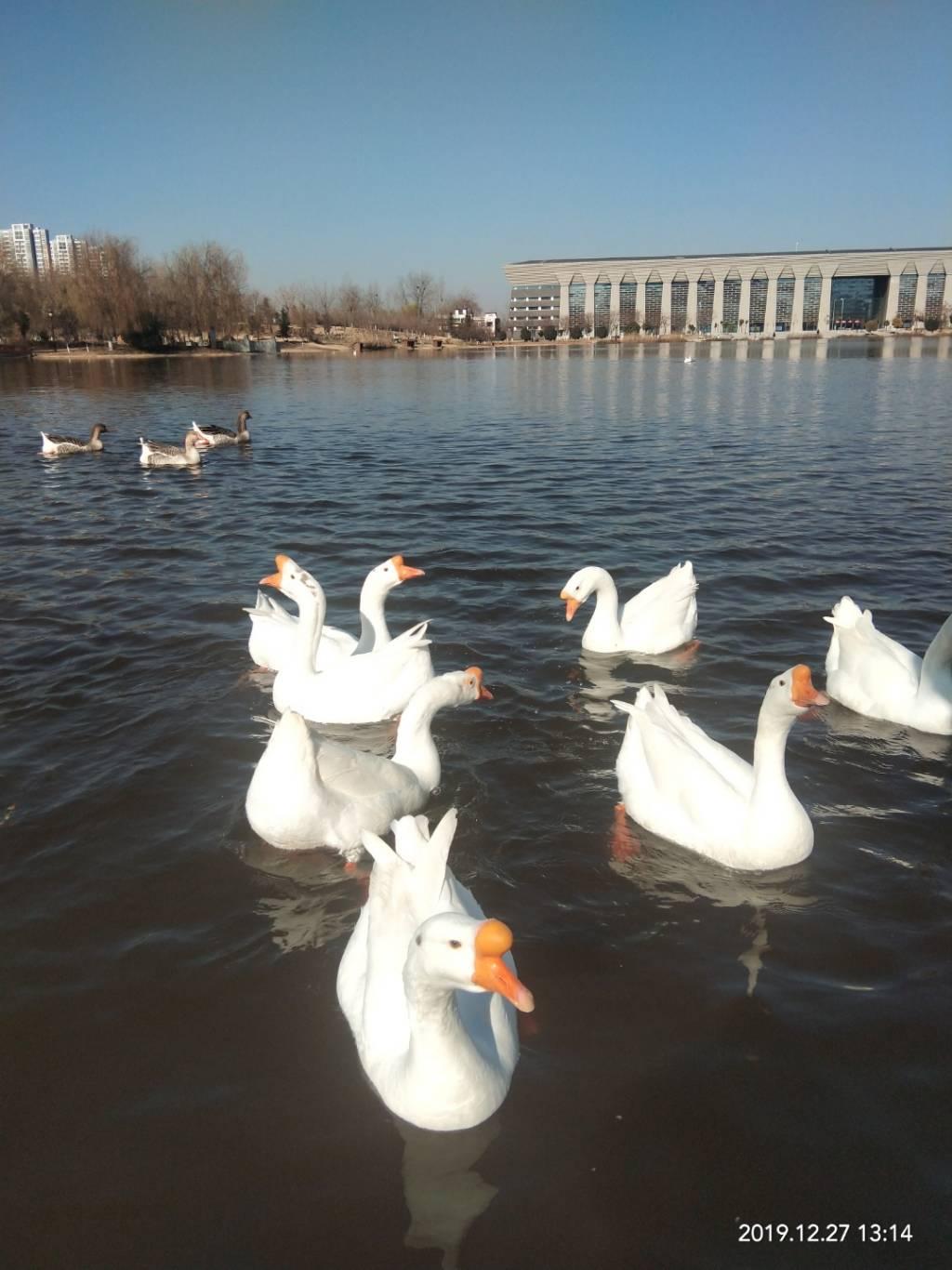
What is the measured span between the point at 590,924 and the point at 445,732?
2589 mm

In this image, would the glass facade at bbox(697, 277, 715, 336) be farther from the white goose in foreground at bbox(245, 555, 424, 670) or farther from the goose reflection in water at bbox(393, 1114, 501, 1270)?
the goose reflection in water at bbox(393, 1114, 501, 1270)

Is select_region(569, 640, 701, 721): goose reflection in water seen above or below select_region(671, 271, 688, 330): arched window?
below

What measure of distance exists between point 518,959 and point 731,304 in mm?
162919

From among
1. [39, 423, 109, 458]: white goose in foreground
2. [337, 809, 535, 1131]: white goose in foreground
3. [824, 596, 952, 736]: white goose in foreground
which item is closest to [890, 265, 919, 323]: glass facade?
[39, 423, 109, 458]: white goose in foreground

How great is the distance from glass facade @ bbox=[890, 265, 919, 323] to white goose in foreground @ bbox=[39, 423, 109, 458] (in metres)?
145

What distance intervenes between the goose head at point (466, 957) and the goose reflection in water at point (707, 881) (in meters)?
2.17

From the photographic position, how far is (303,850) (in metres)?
5.32

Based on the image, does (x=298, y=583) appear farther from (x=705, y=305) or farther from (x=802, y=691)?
(x=705, y=305)

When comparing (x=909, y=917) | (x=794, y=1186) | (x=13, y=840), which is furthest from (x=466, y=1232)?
(x=13, y=840)

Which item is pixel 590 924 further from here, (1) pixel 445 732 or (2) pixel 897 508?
(2) pixel 897 508

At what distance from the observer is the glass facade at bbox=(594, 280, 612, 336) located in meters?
149

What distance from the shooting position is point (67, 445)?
21.9 m

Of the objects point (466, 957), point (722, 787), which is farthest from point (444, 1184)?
point (722, 787)

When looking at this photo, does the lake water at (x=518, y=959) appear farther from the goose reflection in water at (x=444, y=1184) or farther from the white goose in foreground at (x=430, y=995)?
the white goose in foreground at (x=430, y=995)
